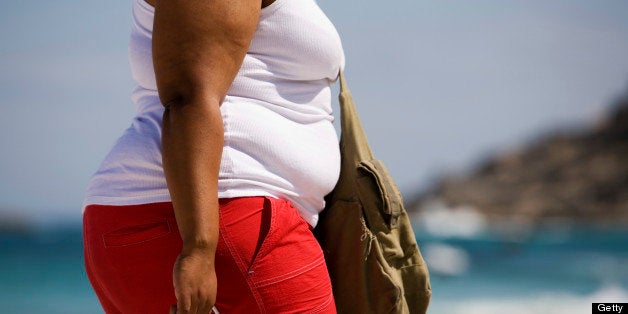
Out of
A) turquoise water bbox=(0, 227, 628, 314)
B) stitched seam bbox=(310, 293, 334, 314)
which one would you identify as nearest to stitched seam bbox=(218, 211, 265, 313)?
stitched seam bbox=(310, 293, 334, 314)

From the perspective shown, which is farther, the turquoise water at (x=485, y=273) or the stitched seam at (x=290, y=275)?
the turquoise water at (x=485, y=273)

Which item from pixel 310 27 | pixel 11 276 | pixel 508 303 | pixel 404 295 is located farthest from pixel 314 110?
pixel 11 276

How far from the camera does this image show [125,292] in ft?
4.23

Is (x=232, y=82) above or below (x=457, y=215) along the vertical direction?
below

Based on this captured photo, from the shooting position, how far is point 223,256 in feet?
4.06

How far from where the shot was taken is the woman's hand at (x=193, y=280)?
1.17m

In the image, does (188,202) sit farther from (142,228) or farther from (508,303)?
A: (508,303)

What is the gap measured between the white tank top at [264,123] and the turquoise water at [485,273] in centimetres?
912

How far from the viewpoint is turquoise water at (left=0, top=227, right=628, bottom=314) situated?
36.0 feet

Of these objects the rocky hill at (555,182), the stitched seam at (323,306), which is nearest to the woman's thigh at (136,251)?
the stitched seam at (323,306)

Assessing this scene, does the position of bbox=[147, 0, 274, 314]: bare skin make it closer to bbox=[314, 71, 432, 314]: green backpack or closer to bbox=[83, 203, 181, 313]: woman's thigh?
bbox=[83, 203, 181, 313]: woman's thigh

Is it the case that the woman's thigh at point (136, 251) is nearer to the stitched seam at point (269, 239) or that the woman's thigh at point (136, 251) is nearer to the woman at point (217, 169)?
the woman at point (217, 169)

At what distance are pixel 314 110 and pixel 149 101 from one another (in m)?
0.28

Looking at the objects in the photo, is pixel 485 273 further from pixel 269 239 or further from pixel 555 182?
pixel 269 239
